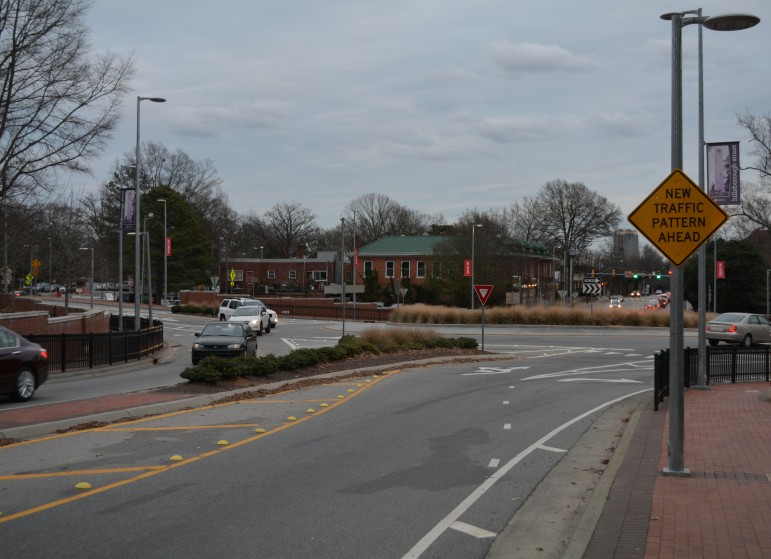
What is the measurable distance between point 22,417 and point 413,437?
6.43 meters

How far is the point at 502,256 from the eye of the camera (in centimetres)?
7506

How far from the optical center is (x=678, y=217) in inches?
352

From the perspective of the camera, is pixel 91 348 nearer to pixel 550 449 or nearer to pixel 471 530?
pixel 550 449

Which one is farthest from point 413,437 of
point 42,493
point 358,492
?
point 42,493

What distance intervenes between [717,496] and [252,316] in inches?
1550

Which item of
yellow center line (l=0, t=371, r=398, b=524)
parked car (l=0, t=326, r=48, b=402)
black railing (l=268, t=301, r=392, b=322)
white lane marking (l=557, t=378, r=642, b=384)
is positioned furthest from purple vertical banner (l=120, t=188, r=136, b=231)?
black railing (l=268, t=301, r=392, b=322)

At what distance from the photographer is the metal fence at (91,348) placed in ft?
76.0

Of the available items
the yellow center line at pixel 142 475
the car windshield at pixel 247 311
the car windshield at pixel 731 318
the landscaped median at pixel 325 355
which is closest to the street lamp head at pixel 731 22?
the yellow center line at pixel 142 475

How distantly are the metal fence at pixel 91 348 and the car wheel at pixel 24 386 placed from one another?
6.48m

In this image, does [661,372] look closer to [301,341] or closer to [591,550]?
[591,550]

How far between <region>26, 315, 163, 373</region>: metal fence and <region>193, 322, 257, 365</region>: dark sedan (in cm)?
316

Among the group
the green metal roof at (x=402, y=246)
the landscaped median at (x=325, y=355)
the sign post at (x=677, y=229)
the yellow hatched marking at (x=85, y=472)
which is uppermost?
the green metal roof at (x=402, y=246)

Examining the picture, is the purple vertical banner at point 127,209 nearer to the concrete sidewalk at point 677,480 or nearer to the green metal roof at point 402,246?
the concrete sidewalk at point 677,480

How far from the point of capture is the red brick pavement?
626 cm
